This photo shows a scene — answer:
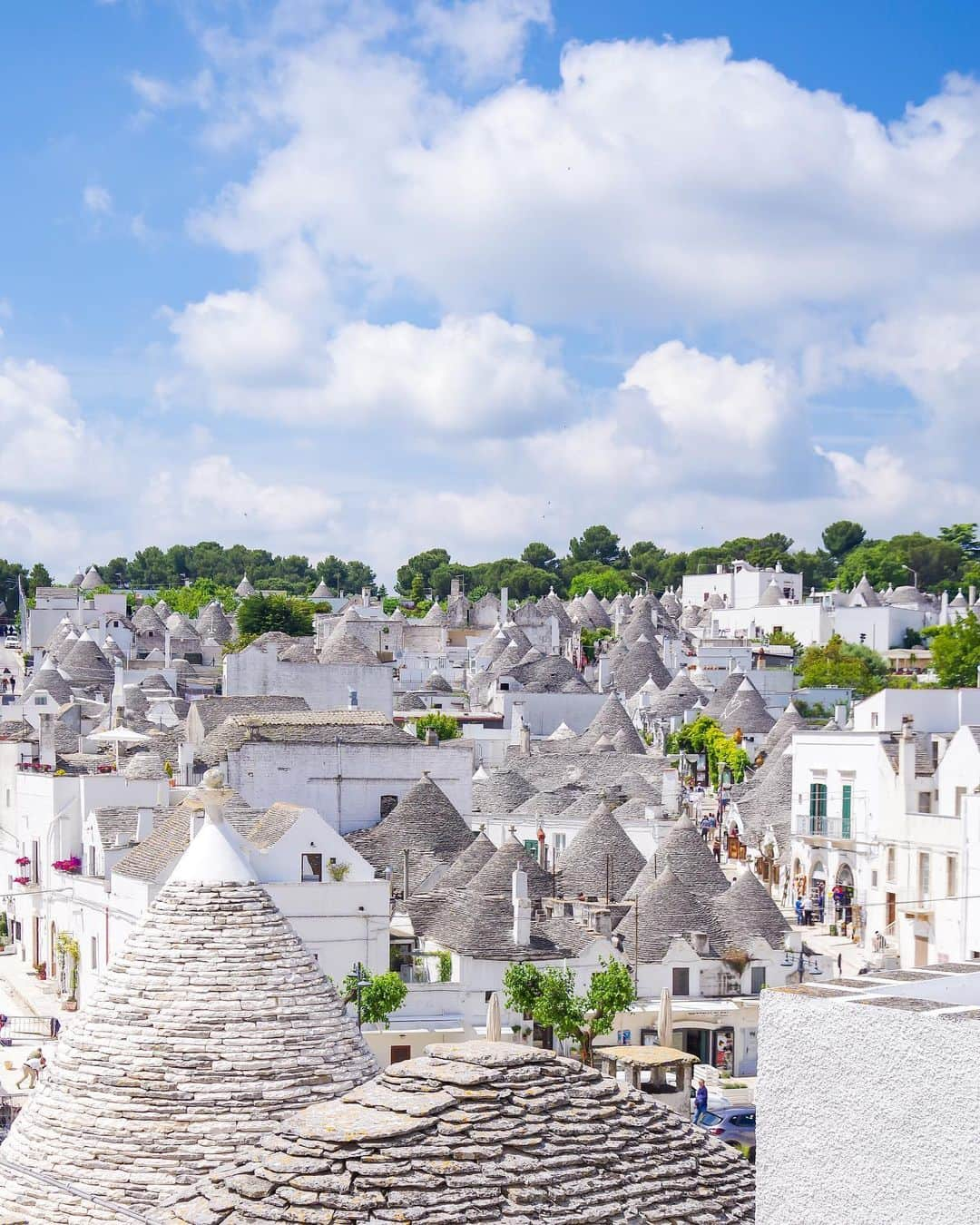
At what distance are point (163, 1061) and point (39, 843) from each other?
32.7 m

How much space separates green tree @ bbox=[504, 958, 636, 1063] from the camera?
32531 millimetres

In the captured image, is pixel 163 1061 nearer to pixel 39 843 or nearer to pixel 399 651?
pixel 39 843

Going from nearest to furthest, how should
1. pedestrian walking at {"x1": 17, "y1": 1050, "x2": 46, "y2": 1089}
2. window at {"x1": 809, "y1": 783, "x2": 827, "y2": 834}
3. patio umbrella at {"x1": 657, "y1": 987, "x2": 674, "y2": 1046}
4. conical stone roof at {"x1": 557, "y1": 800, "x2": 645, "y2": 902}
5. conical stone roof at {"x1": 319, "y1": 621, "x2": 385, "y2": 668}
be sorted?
1. pedestrian walking at {"x1": 17, "y1": 1050, "x2": 46, "y2": 1089}
2. patio umbrella at {"x1": 657, "y1": 987, "x2": 674, "y2": 1046}
3. conical stone roof at {"x1": 557, "y1": 800, "x2": 645, "y2": 902}
4. window at {"x1": 809, "y1": 783, "x2": 827, "y2": 834}
5. conical stone roof at {"x1": 319, "y1": 621, "x2": 385, "y2": 668}

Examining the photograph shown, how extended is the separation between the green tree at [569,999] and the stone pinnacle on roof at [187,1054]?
61.1ft

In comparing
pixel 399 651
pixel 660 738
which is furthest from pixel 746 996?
pixel 399 651

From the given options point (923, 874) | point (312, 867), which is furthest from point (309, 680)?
point (312, 867)

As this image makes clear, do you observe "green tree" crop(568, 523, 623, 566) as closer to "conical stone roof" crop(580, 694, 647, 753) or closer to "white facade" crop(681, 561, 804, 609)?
"white facade" crop(681, 561, 804, 609)

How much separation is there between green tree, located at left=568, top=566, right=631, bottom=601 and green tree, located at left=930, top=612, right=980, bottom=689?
85.0 meters

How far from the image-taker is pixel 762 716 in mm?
82062

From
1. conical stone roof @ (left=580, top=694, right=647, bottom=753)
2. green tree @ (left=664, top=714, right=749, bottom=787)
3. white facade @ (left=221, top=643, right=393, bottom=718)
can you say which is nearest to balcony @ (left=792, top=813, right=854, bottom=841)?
green tree @ (left=664, top=714, right=749, bottom=787)

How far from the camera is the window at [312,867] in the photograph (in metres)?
33.7

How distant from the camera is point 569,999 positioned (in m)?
32.8

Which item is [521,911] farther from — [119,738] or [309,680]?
[309,680]

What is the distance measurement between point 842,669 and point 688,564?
256 ft
